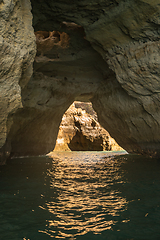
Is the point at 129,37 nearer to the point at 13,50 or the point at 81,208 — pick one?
the point at 13,50

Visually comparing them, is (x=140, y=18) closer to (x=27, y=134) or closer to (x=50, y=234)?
(x=50, y=234)

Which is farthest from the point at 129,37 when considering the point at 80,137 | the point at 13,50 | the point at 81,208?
the point at 80,137

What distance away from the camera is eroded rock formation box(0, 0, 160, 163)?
4.68 meters

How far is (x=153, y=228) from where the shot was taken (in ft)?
8.49

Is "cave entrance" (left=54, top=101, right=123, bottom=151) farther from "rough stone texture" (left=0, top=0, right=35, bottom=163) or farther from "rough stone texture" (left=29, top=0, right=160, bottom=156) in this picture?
"rough stone texture" (left=0, top=0, right=35, bottom=163)

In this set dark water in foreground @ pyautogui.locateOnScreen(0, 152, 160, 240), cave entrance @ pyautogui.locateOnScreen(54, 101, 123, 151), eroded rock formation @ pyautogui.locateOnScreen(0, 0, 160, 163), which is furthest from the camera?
cave entrance @ pyautogui.locateOnScreen(54, 101, 123, 151)

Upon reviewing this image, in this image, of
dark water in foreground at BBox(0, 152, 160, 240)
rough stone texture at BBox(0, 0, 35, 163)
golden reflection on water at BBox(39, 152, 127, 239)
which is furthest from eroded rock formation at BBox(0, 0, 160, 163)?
golden reflection on water at BBox(39, 152, 127, 239)

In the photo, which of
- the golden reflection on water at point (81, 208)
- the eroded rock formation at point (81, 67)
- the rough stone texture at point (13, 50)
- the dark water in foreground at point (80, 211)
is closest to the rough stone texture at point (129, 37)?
the eroded rock formation at point (81, 67)

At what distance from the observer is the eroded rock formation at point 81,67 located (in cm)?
468

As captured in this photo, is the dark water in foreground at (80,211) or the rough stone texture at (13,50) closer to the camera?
the dark water in foreground at (80,211)

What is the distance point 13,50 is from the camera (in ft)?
14.4

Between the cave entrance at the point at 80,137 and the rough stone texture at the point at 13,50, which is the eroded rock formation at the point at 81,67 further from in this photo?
the cave entrance at the point at 80,137

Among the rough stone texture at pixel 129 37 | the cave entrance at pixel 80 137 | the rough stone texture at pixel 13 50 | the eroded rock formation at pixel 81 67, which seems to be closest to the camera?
the rough stone texture at pixel 13 50

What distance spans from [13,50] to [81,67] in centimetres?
663
